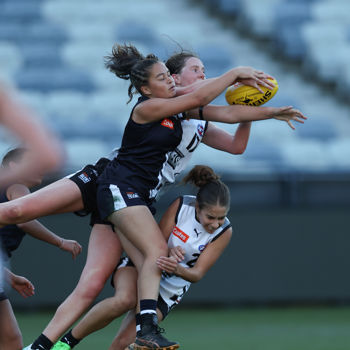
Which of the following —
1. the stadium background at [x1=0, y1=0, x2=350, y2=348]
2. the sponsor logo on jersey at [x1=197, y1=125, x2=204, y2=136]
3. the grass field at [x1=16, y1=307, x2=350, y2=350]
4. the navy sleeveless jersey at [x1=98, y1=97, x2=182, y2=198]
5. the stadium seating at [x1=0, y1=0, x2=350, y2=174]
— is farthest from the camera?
the stadium seating at [x1=0, y1=0, x2=350, y2=174]

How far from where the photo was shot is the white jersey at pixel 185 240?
459 centimetres

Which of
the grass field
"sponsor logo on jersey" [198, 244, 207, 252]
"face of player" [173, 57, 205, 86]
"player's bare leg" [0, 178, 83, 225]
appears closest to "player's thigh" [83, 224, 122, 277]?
"player's bare leg" [0, 178, 83, 225]

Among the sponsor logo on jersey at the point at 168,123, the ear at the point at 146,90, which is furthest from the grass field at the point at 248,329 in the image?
the ear at the point at 146,90

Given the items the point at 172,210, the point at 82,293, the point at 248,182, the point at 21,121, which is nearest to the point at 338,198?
the point at 248,182

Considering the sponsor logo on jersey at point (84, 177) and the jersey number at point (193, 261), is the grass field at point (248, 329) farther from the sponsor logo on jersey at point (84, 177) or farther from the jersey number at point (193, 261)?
the sponsor logo on jersey at point (84, 177)

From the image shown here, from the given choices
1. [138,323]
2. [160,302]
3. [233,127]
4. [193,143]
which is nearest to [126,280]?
[160,302]

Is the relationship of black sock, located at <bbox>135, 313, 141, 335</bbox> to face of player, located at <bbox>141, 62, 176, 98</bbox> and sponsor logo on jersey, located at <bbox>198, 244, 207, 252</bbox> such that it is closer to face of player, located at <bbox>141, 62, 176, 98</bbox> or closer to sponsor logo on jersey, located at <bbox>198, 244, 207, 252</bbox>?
sponsor logo on jersey, located at <bbox>198, 244, 207, 252</bbox>

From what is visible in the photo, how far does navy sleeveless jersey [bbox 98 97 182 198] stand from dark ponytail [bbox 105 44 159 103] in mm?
128

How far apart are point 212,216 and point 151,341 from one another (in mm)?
830

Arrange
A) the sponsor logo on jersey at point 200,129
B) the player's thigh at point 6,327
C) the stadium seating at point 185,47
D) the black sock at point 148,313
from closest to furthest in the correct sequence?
the black sock at point 148,313, the player's thigh at point 6,327, the sponsor logo on jersey at point 200,129, the stadium seating at point 185,47

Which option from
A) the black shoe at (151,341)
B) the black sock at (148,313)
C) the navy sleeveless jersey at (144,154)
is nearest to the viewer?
the black shoe at (151,341)

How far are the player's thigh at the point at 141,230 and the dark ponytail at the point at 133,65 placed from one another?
75 cm

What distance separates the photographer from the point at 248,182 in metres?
7.82

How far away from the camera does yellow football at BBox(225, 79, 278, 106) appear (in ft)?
14.3
